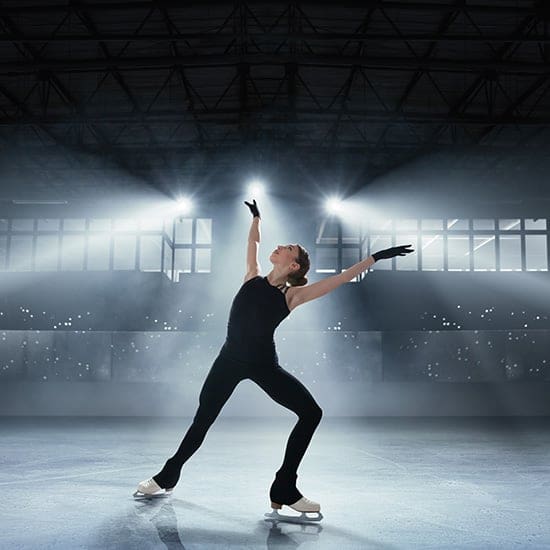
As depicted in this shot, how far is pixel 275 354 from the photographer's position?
3889 millimetres

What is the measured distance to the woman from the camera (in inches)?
148

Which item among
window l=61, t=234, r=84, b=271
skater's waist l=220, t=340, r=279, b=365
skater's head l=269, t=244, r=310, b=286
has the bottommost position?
skater's waist l=220, t=340, r=279, b=365

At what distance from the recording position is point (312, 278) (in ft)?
49.7

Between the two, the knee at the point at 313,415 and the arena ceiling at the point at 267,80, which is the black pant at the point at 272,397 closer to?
the knee at the point at 313,415

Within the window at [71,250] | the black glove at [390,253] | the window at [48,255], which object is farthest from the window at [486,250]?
the black glove at [390,253]

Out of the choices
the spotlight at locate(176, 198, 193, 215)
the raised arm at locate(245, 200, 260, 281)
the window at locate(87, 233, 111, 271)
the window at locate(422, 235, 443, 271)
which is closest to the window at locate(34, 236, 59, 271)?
the window at locate(87, 233, 111, 271)

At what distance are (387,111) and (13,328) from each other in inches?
342

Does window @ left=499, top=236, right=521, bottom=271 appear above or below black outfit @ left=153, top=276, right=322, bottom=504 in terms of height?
above

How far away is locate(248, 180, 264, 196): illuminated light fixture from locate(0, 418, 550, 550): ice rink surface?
5.72 metres

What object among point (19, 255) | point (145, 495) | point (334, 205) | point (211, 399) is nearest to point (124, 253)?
point (19, 255)

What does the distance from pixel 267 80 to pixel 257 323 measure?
8906 millimetres

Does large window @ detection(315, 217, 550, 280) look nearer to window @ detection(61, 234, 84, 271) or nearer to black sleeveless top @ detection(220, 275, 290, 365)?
window @ detection(61, 234, 84, 271)

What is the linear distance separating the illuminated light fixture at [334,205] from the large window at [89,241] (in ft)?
19.2

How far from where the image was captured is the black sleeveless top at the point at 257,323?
3828 millimetres
